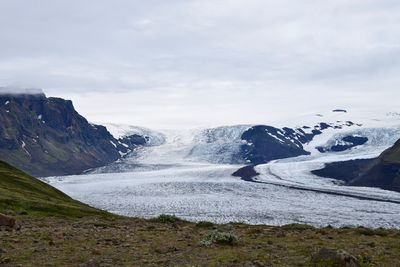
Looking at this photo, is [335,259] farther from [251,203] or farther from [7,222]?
[251,203]

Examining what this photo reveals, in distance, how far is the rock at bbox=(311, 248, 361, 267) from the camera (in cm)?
1167

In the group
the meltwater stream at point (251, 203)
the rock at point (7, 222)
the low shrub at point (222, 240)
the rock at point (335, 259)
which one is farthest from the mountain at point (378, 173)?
the rock at point (335, 259)

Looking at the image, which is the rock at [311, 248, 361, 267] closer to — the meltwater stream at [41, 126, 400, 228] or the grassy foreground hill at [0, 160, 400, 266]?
the grassy foreground hill at [0, 160, 400, 266]

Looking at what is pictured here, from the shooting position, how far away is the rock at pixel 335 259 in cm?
1167

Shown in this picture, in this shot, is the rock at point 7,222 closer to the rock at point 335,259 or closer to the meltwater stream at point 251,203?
the rock at point 335,259

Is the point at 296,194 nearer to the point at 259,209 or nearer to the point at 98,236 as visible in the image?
the point at 259,209

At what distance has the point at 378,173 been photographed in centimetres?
17188

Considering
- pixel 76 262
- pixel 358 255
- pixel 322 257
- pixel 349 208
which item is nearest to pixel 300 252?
pixel 358 255

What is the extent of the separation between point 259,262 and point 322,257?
5.58ft

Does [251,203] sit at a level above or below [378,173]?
below

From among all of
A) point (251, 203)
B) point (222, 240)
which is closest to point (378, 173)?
point (251, 203)

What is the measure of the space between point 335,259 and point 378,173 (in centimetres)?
17091

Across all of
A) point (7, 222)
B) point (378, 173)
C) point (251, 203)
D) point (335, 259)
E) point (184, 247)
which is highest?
point (335, 259)

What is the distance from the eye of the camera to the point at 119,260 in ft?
44.8
